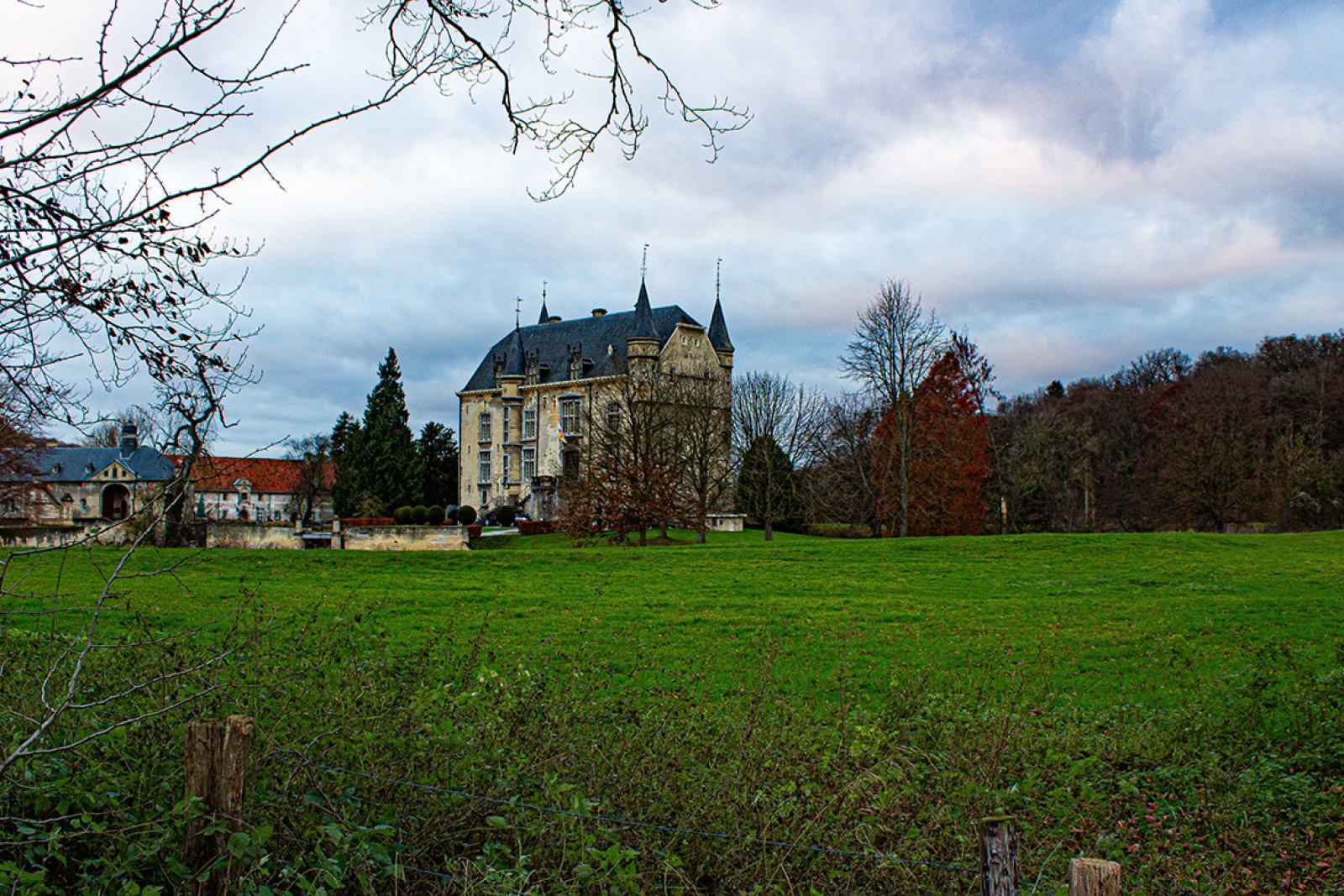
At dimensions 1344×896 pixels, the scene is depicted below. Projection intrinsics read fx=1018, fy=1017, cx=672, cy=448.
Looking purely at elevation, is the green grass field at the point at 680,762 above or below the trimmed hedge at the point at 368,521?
below

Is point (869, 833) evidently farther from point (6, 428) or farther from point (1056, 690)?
point (1056, 690)

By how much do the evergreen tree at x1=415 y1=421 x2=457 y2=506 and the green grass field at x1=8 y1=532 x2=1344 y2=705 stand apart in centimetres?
3994

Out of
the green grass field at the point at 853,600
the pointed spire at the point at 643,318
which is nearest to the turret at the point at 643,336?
the pointed spire at the point at 643,318

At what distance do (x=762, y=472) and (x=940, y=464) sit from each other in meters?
Result: 7.87

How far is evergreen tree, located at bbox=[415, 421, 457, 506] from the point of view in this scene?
65.8m

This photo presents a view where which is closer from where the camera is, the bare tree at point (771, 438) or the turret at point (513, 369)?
the bare tree at point (771, 438)

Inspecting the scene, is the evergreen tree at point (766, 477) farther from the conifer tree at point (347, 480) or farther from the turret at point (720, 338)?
the conifer tree at point (347, 480)

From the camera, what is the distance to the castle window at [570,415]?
57844 mm

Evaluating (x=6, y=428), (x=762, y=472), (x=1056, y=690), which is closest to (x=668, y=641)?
(x=1056, y=690)

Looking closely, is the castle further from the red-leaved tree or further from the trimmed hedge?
the red-leaved tree

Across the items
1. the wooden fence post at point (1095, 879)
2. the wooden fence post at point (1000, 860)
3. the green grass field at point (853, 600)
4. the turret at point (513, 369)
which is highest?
the turret at point (513, 369)

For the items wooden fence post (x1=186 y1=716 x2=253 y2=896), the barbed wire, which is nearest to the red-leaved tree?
the barbed wire

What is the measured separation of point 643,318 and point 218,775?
5301 centimetres

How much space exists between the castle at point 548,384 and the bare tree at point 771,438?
9132 millimetres
